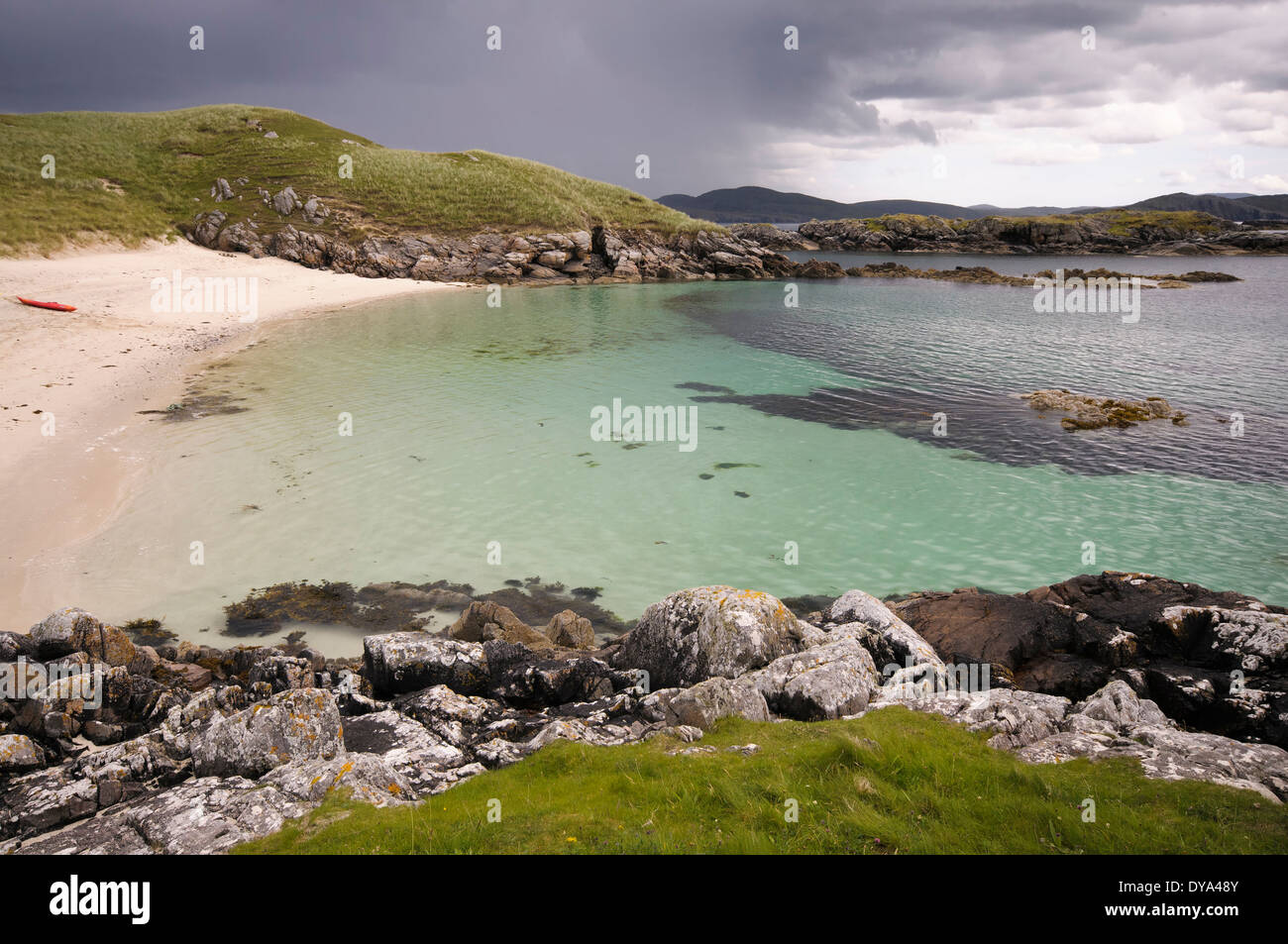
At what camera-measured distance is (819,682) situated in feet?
34.4

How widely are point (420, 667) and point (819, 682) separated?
7.35m

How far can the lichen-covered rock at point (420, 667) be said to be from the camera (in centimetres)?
1208

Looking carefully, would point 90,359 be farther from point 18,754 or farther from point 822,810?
point 822,810

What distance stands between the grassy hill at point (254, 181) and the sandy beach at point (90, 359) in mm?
10602

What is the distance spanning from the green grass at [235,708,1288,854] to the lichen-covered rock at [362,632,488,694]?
403cm

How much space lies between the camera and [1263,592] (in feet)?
51.5

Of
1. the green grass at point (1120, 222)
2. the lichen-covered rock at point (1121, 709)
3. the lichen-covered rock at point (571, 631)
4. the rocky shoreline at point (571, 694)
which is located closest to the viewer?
the rocky shoreline at point (571, 694)

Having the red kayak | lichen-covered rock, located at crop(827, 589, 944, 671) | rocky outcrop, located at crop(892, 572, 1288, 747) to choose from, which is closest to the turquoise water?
rocky outcrop, located at crop(892, 572, 1288, 747)

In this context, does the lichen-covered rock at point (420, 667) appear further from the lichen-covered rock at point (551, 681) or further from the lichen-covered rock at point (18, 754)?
the lichen-covered rock at point (18, 754)

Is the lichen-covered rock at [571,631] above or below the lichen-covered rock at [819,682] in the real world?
below

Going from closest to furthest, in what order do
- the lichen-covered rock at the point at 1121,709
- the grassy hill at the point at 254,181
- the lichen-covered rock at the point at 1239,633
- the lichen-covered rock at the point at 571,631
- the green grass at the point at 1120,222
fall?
the lichen-covered rock at the point at 1121,709 < the lichen-covered rock at the point at 1239,633 < the lichen-covered rock at the point at 571,631 < the grassy hill at the point at 254,181 < the green grass at the point at 1120,222

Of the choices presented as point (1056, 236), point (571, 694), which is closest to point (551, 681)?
point (571, 694)

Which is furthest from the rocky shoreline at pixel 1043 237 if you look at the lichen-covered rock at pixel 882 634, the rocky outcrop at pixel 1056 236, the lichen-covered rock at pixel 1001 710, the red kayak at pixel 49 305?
the lichen-covered rock at pixel 1001 710
